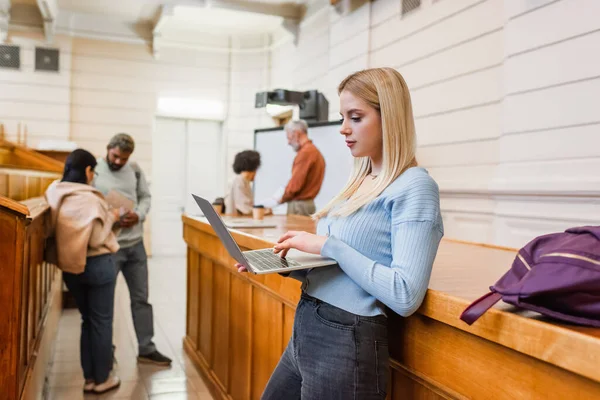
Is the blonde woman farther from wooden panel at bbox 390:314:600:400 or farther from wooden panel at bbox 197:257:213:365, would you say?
wooden panel at bbox 197:257:213:365

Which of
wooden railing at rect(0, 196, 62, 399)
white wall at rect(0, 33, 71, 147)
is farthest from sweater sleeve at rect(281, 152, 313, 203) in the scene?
white wall at rect(0, 33, 71, 147)

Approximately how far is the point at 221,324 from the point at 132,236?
2.81 feet

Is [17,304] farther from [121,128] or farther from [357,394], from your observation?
[121,128]

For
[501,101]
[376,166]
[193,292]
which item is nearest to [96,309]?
[193,292]

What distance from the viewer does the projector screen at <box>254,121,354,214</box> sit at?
505 cm

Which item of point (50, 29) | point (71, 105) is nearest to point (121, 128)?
point (71, 105)

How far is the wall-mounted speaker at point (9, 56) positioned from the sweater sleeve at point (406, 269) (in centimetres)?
761

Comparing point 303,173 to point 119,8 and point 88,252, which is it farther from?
point 119,8

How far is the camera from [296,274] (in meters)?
1.33

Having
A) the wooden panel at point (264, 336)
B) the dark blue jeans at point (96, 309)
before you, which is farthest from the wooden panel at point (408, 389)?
the dark blue jeans at point (96, 309)

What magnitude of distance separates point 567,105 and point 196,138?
6444 millimetres

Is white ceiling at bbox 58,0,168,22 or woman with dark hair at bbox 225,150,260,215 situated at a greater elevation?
white ceiling at bbox 58,0,168,22

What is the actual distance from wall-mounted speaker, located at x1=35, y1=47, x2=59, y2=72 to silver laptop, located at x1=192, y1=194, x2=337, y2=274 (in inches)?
283

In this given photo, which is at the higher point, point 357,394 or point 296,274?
point 296,274
